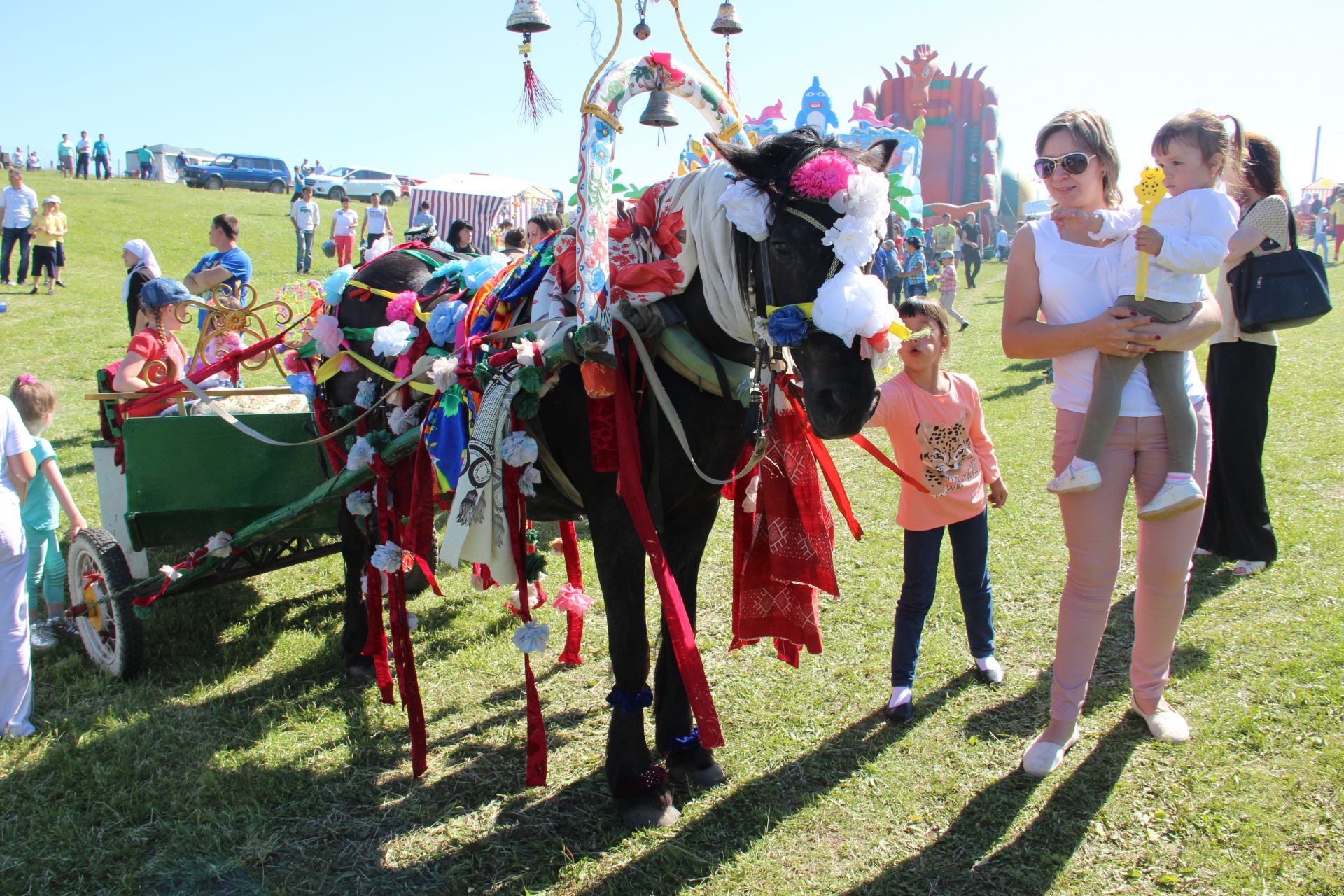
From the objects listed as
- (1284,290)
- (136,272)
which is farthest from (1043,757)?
(136,272)

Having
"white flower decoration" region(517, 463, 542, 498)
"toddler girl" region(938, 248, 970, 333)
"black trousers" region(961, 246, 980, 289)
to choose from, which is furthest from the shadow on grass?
"black trousers" region(961, 246, 980, 289)

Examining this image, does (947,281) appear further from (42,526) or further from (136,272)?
(42,526)

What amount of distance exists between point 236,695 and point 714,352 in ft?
9.37

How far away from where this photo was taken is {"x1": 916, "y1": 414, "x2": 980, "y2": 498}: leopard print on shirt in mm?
3402

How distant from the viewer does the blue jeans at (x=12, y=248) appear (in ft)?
50.8

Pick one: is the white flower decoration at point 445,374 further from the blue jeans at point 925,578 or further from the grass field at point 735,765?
the blue jeans at point 925,578

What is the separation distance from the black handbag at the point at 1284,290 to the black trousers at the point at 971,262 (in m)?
21.3

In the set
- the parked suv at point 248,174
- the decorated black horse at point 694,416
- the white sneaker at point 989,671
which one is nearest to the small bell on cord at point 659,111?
the decorated black horse at point 694,416

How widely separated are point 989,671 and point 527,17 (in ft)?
10.4

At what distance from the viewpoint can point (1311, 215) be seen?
26.8 metres

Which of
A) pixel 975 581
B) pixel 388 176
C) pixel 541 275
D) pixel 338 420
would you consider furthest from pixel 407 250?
pixel 388 176

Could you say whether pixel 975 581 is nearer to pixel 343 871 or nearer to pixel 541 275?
pixel 541 275

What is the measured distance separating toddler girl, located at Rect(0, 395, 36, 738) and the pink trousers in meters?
3.98

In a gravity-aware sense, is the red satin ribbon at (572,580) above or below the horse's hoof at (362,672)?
above
